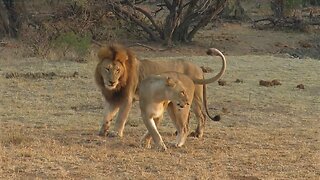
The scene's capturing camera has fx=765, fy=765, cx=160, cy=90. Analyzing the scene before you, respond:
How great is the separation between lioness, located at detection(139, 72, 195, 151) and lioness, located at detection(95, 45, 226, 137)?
77 centimetres

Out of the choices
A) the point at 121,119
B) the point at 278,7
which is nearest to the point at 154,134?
the point at 121,119

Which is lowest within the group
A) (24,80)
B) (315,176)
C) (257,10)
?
(257,10)

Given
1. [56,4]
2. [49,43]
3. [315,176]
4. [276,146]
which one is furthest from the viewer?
[56,4]

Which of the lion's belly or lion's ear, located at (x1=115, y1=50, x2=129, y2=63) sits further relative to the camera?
lion's ear, located at (x1=115, y1=50, x2=129, y2=63)

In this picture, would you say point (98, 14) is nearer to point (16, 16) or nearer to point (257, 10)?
point (16, 16)

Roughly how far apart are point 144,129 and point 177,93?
1742 mm

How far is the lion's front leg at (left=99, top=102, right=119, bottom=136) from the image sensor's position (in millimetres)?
9812

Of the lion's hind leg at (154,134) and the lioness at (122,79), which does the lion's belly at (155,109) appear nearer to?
the lion's hind leg at (154,134)

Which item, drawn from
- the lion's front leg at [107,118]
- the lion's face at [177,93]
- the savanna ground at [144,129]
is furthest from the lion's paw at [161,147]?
the lion's front leg at [107,118]

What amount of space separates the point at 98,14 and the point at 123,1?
1189 mm

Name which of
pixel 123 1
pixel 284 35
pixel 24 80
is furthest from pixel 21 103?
pixel 284 35

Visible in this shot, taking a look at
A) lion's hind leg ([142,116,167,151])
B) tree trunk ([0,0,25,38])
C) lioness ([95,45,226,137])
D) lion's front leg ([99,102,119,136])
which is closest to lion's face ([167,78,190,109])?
lion's hind leg ([142,116,167,151])

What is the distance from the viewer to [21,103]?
12.4 meters

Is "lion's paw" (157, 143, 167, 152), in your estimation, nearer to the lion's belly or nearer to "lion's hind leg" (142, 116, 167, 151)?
"lion's hind leg" (142, 116, 167, 151)
